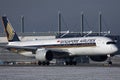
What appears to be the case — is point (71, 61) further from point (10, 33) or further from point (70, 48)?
point (10, 33)

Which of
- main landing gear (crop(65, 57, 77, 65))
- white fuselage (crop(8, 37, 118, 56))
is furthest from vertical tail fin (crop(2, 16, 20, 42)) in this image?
main landing gear (crop(65, 57, 77, 65))

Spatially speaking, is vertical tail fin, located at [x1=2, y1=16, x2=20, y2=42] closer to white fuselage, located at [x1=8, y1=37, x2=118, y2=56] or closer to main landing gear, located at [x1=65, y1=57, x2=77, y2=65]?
white fuselage, located at [x1=8, y1=37, x2=118, y2=56]

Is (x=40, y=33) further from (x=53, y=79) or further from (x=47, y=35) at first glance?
(x=53, y=79)

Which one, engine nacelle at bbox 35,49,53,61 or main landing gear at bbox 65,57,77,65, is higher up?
engine nacelle at bbox 35,49,53,61

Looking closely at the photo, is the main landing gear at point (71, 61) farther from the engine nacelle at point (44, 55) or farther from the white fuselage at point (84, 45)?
the engine nacelle at point (44, 55)

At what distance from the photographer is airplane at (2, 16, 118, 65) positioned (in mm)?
72812

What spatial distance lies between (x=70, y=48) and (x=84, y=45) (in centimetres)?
271

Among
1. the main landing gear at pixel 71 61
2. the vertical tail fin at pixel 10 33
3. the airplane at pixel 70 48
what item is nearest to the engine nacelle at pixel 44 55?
the airplane at pixel 70 48

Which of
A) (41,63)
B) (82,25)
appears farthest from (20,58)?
(82,25)

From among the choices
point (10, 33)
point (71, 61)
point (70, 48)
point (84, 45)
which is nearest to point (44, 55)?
point (70, 48)

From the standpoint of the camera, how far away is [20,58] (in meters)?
111

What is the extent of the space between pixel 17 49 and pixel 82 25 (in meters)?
99.3

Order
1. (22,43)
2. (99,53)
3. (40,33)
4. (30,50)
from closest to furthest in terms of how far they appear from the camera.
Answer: (99,53) → (30,50) → (22,43) → (40,33)

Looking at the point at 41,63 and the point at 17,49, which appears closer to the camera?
the point at 41,63
